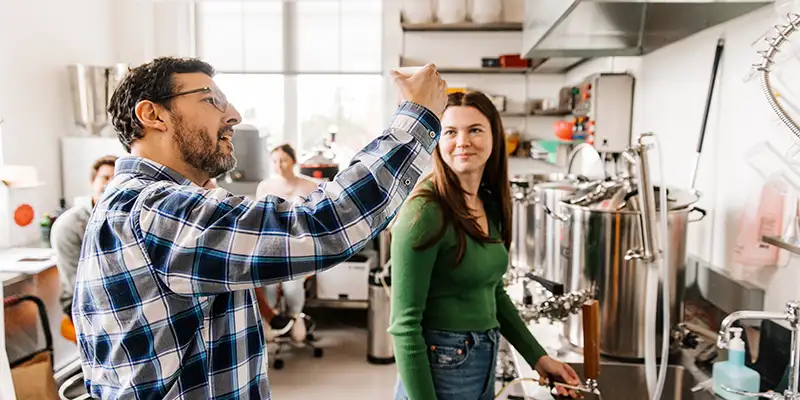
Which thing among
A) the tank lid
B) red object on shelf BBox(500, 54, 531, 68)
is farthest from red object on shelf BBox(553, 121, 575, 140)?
the tank lid

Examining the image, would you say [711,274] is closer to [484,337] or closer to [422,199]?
[484,337]

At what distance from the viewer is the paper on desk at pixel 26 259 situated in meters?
3.00

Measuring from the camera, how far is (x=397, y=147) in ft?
2.56

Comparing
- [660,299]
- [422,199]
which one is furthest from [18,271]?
[660,299]

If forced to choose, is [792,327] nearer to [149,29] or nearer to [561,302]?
[561,302]

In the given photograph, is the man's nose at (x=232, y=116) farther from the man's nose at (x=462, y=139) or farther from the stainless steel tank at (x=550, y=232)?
the stainless steel tank at (x=550, y=232)

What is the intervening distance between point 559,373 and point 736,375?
14.6 inches

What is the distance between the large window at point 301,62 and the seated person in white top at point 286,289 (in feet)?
2.97

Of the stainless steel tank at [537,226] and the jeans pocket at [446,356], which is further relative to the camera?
the stainless steel tank at [537,226]

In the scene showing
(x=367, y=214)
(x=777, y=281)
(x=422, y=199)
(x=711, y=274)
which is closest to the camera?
(x=367, y=214)

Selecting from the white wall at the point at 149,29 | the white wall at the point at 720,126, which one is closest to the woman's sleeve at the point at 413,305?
the white wall at the point at 720,126

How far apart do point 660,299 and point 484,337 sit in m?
0.51

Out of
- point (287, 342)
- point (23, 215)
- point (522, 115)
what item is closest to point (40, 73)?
point (23, 215)

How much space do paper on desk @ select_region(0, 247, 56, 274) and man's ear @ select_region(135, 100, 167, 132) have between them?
2.55m
